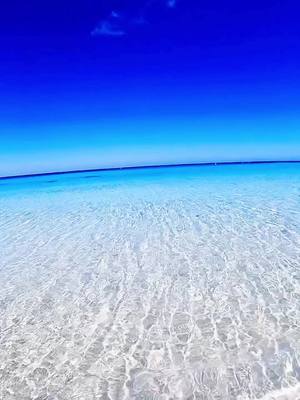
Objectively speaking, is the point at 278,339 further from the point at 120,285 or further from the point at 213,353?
the point at 120,285

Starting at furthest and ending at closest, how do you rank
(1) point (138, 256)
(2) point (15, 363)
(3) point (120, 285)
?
(1) point (138, 256), (3) point (120, 285), (2) point (15, 363)

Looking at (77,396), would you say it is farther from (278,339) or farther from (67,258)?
(67,258)

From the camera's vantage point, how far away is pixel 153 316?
127 inches

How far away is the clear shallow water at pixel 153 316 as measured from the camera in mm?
2285

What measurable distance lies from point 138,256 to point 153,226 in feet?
7.74

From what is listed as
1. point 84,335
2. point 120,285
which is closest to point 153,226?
point 120,285

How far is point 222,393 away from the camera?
214cm

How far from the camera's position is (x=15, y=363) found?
2.55m

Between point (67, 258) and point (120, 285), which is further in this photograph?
point (67, 258)

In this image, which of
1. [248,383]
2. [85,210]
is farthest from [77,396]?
[85,210]

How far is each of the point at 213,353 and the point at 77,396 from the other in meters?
1.12

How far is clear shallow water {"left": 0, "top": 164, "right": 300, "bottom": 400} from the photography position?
229cm

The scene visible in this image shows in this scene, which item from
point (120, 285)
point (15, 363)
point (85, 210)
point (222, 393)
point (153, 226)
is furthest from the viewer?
point (85, 210)

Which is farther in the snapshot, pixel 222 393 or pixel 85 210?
pixel 85 210
